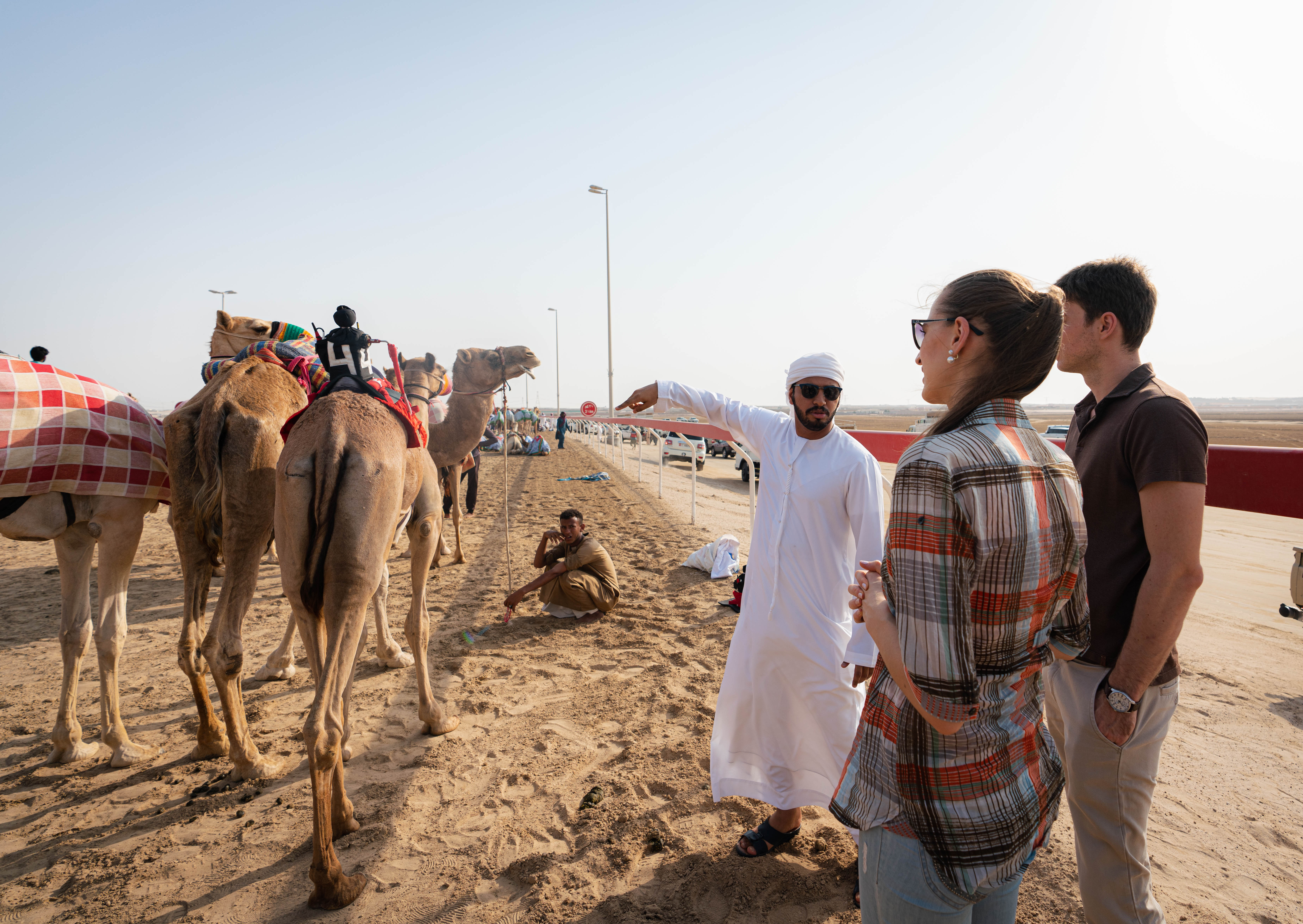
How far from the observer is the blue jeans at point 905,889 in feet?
3.79

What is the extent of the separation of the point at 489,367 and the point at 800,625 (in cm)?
473

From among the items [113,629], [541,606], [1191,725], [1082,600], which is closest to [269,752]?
[113,629]

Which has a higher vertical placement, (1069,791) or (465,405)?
(465,405)

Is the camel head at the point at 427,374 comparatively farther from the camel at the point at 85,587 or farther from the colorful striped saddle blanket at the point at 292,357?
the camel at the point at 85,587

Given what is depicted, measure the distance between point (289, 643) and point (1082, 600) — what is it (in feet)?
16.6

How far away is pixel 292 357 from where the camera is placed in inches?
157

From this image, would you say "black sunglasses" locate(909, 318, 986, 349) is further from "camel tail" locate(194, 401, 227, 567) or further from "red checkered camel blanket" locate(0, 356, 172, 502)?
"red checkered camel blanket" locate(0, 356, 172, 502)

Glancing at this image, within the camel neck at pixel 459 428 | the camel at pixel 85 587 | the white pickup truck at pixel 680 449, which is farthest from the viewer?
the white pickup truck at pixel 680 449

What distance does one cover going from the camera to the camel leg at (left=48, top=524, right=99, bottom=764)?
3.53 metres

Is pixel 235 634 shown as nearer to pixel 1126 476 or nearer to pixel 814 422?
pixel 814 422

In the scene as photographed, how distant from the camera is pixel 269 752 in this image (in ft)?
12.0

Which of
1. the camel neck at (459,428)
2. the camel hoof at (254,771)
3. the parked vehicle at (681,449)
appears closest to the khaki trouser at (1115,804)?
the camel hoof at (254,771)

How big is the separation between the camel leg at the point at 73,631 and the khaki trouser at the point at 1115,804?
189 inches

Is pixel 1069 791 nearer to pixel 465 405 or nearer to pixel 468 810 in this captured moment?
pixel 468 810
